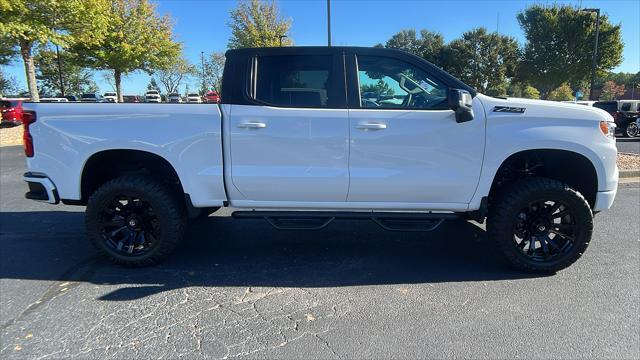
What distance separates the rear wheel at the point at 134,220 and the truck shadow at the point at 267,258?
0.18 meters

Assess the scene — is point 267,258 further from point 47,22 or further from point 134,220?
point 47,22

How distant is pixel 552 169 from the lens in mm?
4312

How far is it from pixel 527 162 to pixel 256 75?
8.79 feet

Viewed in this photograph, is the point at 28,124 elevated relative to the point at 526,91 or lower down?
lower down

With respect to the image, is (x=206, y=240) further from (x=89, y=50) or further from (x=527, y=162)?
(x=89, y=50)

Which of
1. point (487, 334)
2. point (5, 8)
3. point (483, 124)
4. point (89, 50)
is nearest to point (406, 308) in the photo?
point (487, 334)

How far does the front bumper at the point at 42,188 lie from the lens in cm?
409

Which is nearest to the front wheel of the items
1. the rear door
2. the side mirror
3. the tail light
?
the side mirror

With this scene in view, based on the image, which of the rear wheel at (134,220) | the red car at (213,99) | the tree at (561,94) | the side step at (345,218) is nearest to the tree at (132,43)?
the red car at (213,99)

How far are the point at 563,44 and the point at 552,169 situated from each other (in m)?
38.1

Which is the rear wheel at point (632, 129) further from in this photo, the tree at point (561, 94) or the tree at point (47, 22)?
the tree at point (561, 94)

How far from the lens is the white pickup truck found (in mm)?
3842

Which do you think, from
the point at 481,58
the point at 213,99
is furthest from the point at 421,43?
the point at 213,99

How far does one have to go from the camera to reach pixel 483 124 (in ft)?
12.5
